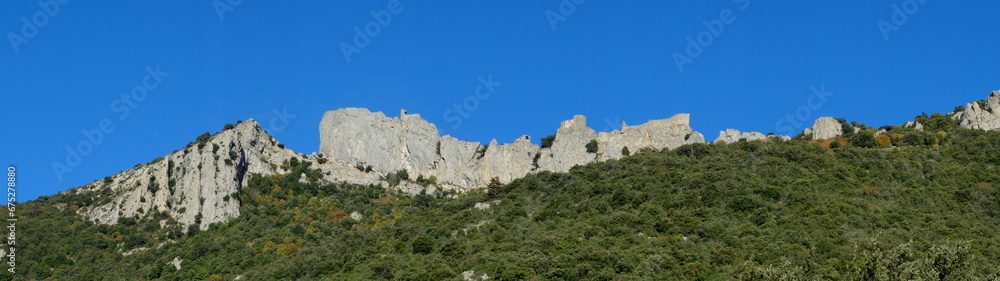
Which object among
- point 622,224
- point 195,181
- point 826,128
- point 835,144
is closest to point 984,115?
point 835,144

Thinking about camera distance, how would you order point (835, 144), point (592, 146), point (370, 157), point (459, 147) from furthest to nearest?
point (459, 147), point (370, 157), point (592, 146), point (835, 144)

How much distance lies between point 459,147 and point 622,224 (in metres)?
36.9

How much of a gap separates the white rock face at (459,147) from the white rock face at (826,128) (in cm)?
1042

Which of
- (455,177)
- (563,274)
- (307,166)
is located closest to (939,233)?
(563,274)

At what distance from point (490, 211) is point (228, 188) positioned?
24589mm

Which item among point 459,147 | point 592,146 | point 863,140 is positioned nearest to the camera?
point 863,140

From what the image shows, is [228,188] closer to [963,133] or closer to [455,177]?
[455,177]

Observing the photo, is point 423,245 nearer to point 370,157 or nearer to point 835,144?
point 370,157

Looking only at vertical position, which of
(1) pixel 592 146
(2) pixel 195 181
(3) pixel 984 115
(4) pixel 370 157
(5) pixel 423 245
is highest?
(4) pixel 370 157

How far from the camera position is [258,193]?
92.6m

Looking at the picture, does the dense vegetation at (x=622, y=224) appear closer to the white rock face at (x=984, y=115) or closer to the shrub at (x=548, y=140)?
the white rock face at (x=984, y=115)

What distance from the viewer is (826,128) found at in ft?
312

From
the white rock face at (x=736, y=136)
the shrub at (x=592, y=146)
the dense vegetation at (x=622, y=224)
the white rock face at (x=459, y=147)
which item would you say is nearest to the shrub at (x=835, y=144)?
the dense vegetation at (x=622, y=224)

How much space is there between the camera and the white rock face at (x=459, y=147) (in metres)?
96.6
